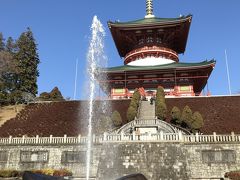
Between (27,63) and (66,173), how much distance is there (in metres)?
29.8

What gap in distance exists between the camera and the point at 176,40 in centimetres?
4975

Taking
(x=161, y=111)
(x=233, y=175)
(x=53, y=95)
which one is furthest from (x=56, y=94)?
(x=233, y=175)

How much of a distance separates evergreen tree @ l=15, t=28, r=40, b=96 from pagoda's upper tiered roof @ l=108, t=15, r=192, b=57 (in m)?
14.2

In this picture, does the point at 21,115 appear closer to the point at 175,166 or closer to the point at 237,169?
the point at 175,166

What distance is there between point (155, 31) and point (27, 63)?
70.9 feet

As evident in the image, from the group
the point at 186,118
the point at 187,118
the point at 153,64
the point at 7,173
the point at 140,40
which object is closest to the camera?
Result: the point at 7,173

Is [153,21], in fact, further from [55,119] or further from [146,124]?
[146,124]

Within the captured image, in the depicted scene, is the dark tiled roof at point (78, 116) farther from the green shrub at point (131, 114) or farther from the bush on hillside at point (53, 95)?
the bush on hillside at point (53, 95)

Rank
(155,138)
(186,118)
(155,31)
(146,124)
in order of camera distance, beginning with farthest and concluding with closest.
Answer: (155,31) → (186,118) → (146,124) → (155,138)

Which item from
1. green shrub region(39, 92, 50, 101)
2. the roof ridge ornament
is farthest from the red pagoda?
green shrub region(39, 92, 50, 101)

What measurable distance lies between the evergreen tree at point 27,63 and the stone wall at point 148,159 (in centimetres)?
2328

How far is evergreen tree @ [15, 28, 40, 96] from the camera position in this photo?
4662 cm

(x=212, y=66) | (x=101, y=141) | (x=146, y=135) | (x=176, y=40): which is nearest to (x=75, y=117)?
(x=101, y=141)

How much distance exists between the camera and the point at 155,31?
47.2m
